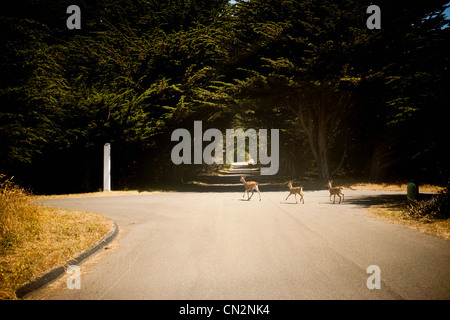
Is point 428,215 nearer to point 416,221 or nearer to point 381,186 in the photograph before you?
point 416,221

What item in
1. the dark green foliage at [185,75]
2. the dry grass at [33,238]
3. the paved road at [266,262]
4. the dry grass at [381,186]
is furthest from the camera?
the dry grass at [381,186]

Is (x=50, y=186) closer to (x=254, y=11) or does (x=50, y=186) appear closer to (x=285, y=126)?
(x=254, y=11)

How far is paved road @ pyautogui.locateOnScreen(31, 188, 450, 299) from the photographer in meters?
4.20

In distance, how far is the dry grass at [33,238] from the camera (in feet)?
15.5

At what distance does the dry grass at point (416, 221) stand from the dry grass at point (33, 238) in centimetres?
842

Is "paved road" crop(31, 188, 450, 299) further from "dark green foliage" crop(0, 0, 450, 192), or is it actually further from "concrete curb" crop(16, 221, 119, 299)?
"dark green foliage" crop(0, 0, 450, 192)

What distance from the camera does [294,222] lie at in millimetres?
9516

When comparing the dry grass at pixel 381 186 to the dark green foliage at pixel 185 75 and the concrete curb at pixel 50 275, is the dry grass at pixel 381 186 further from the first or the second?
the concrete curb at pixel 50 275

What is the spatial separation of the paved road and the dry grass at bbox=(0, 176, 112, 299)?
497mm

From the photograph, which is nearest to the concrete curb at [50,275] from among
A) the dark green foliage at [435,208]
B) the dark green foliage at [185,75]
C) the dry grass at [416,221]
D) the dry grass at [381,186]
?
the dry grass at [416,221]

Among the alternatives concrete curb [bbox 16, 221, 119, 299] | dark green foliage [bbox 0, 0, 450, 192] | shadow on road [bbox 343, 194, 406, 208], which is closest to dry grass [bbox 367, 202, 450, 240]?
shadow on road [bbox 343, 194, 406, 208]

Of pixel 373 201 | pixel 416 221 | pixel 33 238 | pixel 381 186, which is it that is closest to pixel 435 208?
pixel 416 221

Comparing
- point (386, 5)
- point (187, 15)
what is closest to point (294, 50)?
point (386, 5)

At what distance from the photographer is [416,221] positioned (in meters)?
9.09
